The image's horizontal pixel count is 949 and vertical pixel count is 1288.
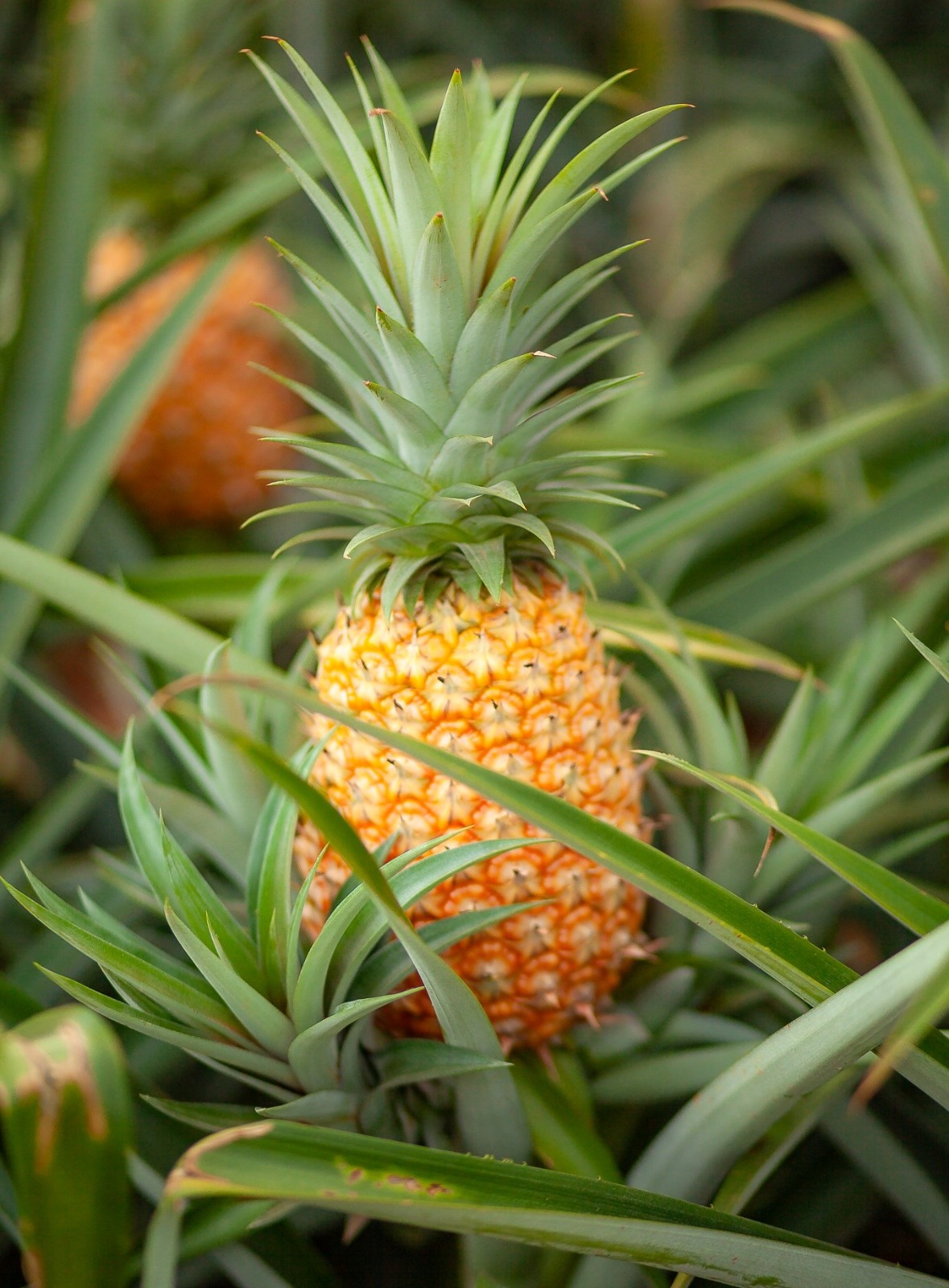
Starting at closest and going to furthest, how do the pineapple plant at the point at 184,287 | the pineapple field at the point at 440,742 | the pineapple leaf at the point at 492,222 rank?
the pineapple field at the point at 440,742 → the pineapple leaf at the point at 492,222 → the pineapple plant at the point at 184,287

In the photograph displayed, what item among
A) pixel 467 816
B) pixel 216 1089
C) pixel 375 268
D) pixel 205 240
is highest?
pixel 205 240

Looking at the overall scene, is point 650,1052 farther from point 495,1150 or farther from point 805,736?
point 805,736

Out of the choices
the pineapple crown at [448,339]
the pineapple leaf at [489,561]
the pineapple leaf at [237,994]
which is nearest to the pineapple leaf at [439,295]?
the pineapple crown at [448,339]

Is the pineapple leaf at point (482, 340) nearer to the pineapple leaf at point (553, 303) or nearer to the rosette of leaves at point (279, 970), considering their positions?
the pineapple leaf at point (553, 303)

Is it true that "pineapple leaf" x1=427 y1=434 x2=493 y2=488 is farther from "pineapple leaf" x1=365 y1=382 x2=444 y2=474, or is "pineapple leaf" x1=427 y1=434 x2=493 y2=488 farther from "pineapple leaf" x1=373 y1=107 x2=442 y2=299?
"pineapple leaf" x1=373 y1=107 x2=442 y2=299

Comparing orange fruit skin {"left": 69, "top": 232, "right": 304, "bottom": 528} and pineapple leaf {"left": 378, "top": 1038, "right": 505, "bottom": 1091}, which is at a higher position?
orange fruit skin {"left": 69, "top": 232, "right": 304, "bottom": 528}

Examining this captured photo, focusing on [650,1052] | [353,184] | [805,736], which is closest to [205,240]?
[353,184]

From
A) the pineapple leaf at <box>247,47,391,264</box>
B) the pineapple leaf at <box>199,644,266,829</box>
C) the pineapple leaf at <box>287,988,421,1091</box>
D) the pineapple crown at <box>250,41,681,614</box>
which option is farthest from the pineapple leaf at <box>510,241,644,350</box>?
the pineapple leaf at <box>287,988,421,1091</box>

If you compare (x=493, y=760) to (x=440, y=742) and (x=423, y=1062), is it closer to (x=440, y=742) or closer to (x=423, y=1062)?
(x=440, y=742)

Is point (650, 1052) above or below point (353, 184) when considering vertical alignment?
below
